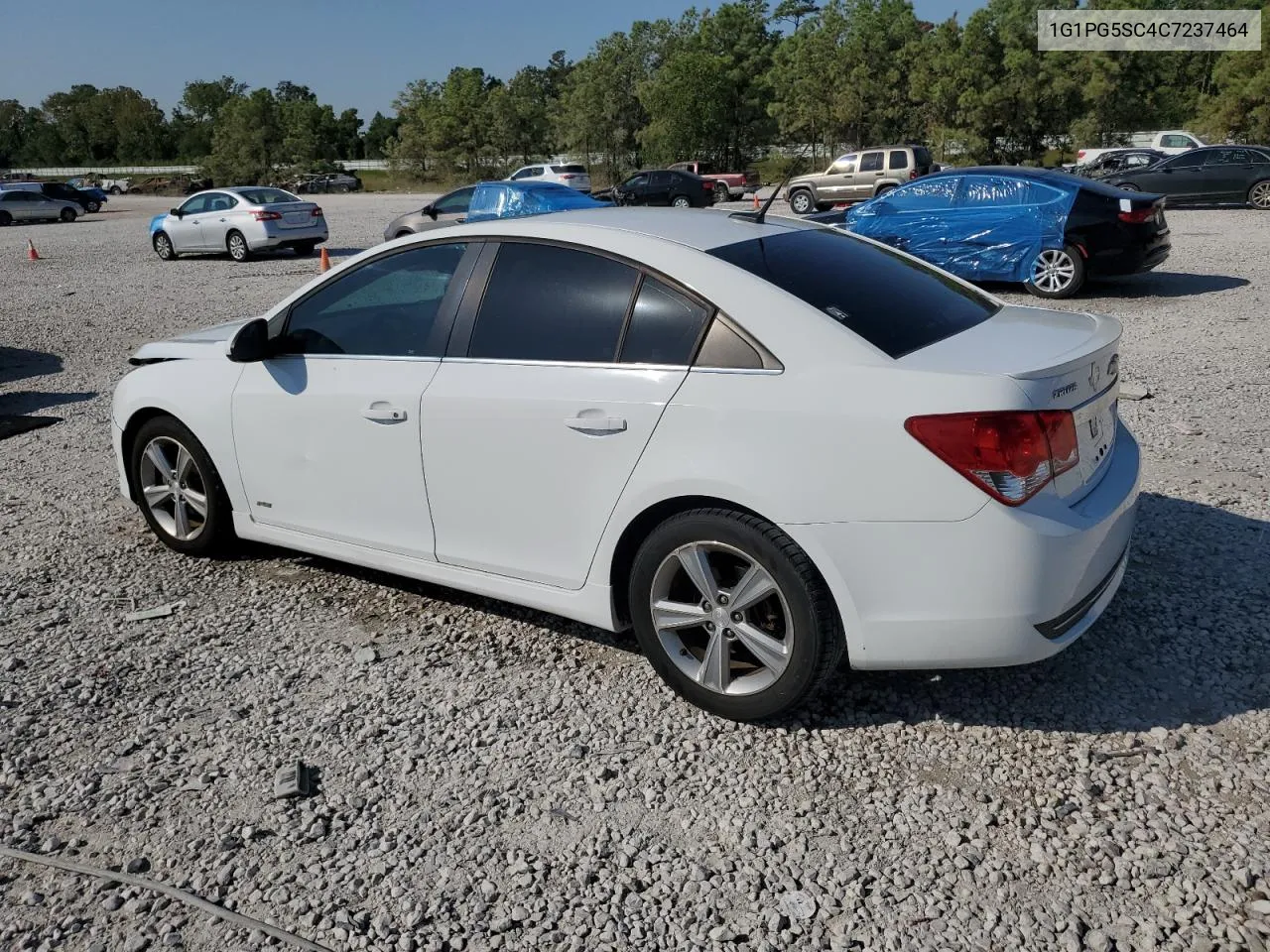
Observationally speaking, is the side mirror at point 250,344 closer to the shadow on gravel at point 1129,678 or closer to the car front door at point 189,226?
the shadow on gravel at point 1129,678

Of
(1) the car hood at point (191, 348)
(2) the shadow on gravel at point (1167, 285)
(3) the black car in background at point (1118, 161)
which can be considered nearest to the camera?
(1) the car hood at point (191, 348)

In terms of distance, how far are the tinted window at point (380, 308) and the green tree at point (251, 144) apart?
88133mm

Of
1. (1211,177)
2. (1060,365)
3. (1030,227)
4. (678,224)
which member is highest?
(678,224)

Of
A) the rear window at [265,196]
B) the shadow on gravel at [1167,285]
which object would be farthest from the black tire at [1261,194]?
the rear window at [265,196]

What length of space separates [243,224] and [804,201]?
15872mm

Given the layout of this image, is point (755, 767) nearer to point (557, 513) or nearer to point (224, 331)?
point (557, 513)

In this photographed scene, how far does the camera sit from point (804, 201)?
29891mm

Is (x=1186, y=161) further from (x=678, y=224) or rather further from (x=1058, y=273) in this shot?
(x=678, y=224)

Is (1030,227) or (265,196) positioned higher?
(265,196)

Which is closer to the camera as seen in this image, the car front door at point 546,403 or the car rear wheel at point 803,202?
the car front door at point 546,403

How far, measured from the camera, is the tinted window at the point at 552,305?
3.55m

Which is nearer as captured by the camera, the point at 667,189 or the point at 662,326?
the point at 662,326

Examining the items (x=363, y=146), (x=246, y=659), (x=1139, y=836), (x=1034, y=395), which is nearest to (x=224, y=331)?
(x=246, y=659)

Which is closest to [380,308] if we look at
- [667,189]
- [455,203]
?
[455,203]
